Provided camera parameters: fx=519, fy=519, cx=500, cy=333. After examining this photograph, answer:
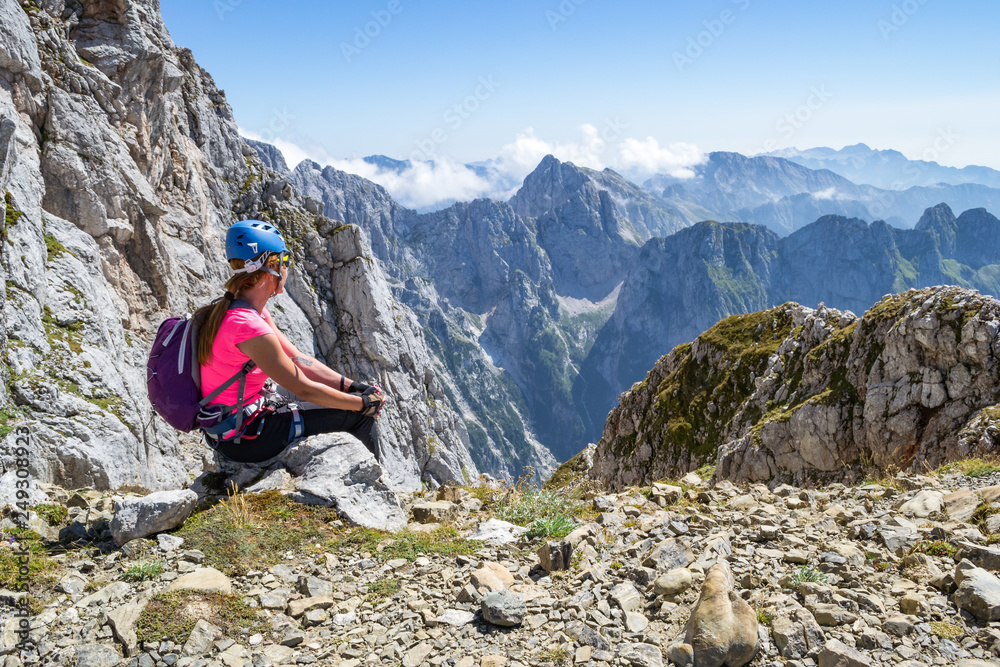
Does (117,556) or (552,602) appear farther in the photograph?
(117,556)

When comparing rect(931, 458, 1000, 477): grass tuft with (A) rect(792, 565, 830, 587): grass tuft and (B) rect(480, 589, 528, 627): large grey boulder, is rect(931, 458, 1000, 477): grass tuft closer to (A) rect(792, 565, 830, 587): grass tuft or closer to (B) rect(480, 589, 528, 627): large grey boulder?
(A) rect(792, 565, 830, 587): grass tuft

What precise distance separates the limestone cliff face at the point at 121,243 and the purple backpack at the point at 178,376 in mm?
5692

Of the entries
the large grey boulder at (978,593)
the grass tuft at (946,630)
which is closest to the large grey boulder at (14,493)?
the grass tuft at (946,630)

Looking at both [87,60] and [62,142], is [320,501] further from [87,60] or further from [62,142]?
[87,60]

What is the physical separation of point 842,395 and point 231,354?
30430mm

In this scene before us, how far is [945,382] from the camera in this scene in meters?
23.0

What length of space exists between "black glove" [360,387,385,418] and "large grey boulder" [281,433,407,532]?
4.30 ft

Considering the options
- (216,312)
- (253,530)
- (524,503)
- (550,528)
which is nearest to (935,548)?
(550,528)

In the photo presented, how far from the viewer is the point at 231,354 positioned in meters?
6.87

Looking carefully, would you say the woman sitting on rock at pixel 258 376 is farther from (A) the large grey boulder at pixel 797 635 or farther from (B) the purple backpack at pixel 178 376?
(A) the large grey boulder at pixel 797 635

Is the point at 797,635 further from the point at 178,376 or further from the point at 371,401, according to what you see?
the point at 178,376

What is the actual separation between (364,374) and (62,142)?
55.9 m

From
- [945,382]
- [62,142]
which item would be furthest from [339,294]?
[945,382]

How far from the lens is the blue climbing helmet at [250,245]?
7.18m
